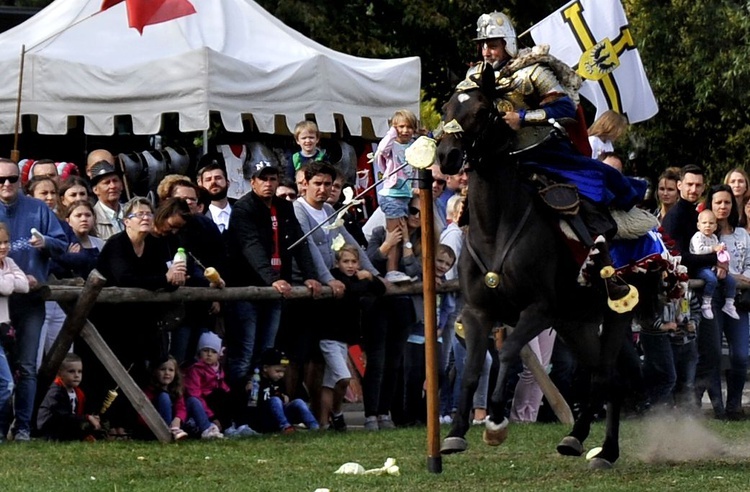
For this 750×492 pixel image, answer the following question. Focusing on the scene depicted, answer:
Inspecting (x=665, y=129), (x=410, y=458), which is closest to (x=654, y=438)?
(x=410, y=458)

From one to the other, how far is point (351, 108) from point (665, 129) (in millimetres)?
14631

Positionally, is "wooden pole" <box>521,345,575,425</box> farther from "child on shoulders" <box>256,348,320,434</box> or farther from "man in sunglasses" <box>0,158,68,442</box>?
"man in sunglasses" <box>0,158,68,442</box>

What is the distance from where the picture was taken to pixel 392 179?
48.5 ft

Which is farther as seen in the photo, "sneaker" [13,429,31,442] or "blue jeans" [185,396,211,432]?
"blue jeans" [185,396,211,432]

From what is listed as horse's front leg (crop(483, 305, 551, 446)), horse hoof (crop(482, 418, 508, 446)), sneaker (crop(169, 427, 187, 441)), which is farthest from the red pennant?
horse hoof (crop(482, 418, 508, 446))

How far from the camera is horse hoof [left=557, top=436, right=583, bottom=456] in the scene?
10.9 meters

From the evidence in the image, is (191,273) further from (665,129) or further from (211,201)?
(665,129)

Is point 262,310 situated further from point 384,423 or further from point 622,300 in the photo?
point 622,300

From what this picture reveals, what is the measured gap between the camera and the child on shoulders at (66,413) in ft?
39.2

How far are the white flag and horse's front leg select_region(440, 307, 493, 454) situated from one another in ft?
22.7


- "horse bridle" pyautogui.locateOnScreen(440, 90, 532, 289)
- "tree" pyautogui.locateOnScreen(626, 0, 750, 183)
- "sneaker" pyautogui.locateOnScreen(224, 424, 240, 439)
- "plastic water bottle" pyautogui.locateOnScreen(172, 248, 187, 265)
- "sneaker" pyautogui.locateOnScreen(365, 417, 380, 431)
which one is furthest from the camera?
"tree" pyautogui.locateOnScreen(626, 0, 750, 183)

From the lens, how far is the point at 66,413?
12008 mm

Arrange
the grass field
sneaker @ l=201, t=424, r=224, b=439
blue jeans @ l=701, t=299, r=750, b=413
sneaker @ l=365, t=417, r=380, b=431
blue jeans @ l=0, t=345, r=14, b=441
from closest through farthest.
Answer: the grass field
blue jeans @ l=0, t=345, r=14, b=441
sneaker @ l=201, t=424, r=224, b=439
sneaker @ l=365, t=417, r=380, b=431
blue jeans @ l=701, t=299, r=750, b=413

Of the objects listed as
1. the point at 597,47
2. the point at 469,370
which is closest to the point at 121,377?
the point at 469,370
